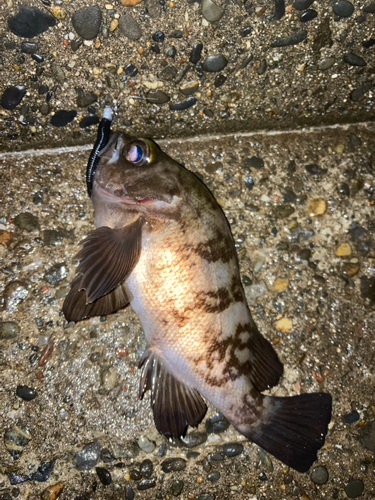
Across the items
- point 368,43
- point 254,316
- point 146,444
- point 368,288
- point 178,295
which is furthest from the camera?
point 368,288

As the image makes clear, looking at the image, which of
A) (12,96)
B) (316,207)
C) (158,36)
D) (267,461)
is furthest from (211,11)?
(267,461)

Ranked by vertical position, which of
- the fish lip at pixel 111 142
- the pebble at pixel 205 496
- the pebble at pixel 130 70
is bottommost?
the pebble at pixel 205 496

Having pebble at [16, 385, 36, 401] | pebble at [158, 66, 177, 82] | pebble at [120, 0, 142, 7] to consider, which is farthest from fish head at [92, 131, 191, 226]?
pebble at [16, 385, 36, 401]

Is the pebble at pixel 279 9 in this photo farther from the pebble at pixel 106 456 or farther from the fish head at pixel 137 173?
the pebble at pixel 106 456

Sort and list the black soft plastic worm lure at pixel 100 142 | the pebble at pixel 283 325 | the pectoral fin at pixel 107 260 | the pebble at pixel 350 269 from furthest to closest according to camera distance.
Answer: the pebble at pixel 350 269 < the pebble at pixel 283 325 < the black soft plastic worm lure at pixel 100 142 < the pectoral fin at pixel 107 260

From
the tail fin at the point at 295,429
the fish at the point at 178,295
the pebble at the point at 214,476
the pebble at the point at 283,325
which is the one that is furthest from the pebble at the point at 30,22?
the pebble at the point at 214,476

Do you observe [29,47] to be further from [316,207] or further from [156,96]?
[316,207]

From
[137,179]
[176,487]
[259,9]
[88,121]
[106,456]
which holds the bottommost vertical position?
[176,487]

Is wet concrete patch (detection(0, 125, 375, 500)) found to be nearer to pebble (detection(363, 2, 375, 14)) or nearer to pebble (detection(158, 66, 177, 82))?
pebble (detection(158, 66, 177, 82))
